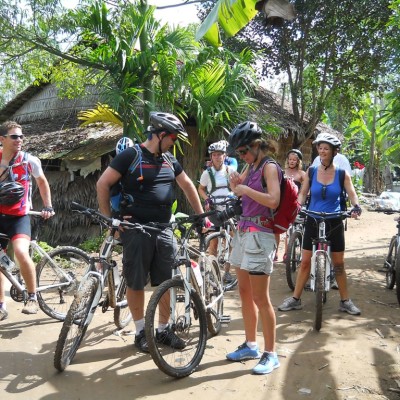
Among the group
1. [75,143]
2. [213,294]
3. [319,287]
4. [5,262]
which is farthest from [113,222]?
[75,143]

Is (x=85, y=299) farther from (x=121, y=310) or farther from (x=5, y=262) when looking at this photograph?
(x=5, y=262)

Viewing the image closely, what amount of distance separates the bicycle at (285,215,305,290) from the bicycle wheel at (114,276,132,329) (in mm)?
2379

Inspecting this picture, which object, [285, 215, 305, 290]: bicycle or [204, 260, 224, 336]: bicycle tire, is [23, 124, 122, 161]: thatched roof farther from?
[204, 260, 224, 336]: bicycle tire

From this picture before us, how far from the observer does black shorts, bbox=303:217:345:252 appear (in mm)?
5039

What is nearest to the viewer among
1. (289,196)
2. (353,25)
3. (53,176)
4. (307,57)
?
(289,196)

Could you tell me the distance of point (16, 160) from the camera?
15.6ft

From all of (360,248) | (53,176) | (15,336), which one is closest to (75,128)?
(53,176)

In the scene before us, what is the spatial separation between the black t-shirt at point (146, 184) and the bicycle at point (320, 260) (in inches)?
70.2

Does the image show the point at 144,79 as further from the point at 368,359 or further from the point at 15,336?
the point at 368,359

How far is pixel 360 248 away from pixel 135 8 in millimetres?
6567

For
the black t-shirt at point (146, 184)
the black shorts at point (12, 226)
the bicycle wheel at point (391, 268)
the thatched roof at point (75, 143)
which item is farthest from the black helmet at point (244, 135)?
the thatched roof at point (75, 143)

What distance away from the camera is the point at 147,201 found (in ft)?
12.5

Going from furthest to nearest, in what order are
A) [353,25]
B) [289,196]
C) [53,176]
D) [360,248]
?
[353,25], [53,176], [360,248], [289,196]

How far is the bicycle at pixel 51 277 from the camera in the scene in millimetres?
4746
